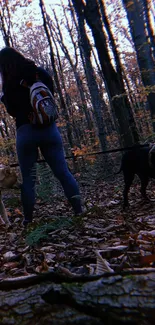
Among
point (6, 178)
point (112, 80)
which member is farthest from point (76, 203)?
point (112, 80)

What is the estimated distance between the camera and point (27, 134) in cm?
321

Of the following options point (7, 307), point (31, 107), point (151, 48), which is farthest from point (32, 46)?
point (7, 307)

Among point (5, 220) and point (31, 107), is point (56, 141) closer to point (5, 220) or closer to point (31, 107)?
point (31, 107)

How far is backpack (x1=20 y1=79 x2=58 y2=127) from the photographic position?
121 inches

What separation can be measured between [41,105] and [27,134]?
39cm

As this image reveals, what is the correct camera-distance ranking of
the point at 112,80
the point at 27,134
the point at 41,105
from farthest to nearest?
the point at 112,80
the point at 27,134
the point at 41,105

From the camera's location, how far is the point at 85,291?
988 mm

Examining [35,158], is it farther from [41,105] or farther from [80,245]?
[80,245]

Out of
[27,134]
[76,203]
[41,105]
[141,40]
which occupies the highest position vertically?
[141,40]

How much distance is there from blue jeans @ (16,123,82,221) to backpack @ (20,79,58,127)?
0.43 feet

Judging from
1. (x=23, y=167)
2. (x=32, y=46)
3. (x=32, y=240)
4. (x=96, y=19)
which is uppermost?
(x=32, y=46)

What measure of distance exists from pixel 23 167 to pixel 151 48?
29.9 ft

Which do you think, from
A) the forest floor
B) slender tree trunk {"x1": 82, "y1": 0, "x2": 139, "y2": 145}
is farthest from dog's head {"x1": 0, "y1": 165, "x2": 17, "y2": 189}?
slender tree trunk {"x1": 82, "y1": 0, "x2": 139, "y2": 145}

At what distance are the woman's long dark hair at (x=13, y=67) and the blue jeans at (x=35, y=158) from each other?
59cm
